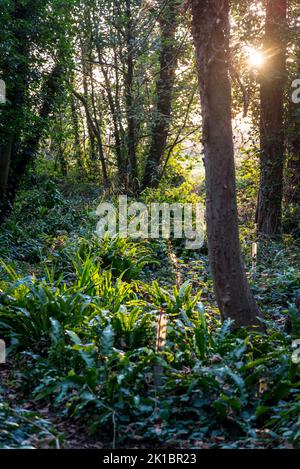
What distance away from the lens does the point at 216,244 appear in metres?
5.72

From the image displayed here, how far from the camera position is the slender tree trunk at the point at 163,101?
47.9 feet

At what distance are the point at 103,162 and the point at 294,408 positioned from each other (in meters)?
13.5

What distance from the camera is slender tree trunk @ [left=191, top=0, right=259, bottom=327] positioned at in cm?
547

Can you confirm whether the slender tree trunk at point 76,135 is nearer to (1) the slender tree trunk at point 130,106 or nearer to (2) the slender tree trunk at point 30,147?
(1) the slender tree trunk at point 130,106

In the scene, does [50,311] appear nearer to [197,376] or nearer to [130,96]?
[197,376]

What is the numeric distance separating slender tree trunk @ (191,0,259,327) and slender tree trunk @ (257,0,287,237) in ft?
19.4

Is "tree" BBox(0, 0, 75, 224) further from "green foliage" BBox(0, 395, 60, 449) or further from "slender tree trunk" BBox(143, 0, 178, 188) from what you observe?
"green foliage" BBox(0, 395, 60, 449)

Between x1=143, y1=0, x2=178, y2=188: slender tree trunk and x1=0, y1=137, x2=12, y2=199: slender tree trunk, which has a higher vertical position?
x1=143, y1=0, x2=178, y2=188: slender tree trunk

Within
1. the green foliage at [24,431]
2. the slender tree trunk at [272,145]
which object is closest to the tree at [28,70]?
the slender tree trunk at [272,145]

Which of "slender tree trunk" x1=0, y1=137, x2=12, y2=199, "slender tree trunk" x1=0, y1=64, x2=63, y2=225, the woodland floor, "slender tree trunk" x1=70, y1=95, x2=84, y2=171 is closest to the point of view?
the woodland floor

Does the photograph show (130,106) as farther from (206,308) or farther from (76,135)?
(206,308)

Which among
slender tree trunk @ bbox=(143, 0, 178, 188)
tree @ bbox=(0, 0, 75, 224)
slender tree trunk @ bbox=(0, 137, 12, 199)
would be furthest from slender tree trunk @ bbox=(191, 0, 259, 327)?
slender tree trunk @ bbox=(143, 0, 178, 188)

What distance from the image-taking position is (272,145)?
1166 cm

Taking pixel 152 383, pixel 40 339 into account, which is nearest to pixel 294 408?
pixel 152 383
